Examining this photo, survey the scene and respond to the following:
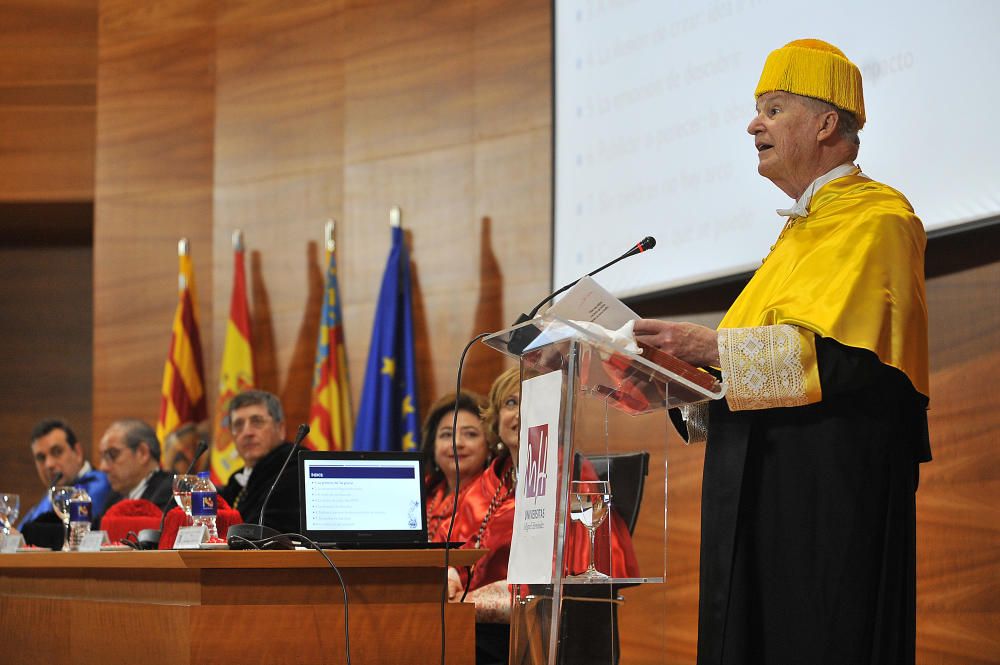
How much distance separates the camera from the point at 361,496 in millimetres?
2672

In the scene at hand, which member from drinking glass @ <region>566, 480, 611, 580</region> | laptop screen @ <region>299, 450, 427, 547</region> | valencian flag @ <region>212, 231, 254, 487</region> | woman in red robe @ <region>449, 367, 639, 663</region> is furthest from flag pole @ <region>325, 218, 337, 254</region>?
drinking glass @ <region>566, 480, 611, 580</region>

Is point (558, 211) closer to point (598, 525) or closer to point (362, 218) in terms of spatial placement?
point (362, 218)

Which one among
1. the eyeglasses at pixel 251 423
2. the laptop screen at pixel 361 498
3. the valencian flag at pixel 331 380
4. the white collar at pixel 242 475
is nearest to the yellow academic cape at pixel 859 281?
the laptop screen at pixel 361 498

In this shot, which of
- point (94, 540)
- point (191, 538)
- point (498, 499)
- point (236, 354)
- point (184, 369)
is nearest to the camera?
point (191, 538)

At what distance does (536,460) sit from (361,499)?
0.76 m

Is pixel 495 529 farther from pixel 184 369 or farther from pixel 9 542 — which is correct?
pixel 184 369

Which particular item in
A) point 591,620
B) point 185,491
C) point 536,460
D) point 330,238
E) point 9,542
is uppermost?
point 330,238

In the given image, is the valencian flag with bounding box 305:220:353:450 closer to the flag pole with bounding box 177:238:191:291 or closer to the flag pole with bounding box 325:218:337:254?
the flag pole with bounding box 325:218:337:254

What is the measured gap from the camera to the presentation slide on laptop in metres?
2.62

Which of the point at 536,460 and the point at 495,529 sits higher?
the point at 536,460

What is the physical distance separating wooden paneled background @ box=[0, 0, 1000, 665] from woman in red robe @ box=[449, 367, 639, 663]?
1080mm

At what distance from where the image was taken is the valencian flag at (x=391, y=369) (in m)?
5.67

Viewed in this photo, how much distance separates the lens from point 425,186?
592 centimetres

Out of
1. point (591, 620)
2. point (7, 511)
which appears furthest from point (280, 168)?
point (591, 620)
